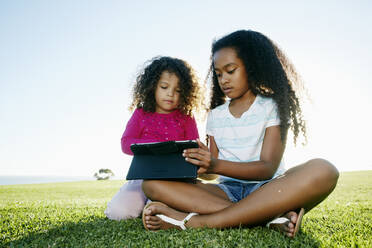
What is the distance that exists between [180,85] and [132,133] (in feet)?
3.14

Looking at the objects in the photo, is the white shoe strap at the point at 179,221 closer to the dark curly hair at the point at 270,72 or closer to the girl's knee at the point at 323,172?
the girl's knee at the point at 323,172

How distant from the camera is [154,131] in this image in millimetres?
3791

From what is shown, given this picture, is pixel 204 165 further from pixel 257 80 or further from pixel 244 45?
pixel 244 45

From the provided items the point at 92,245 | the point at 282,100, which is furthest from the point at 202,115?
the point at 92,245

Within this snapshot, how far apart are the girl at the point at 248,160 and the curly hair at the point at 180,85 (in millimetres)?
396

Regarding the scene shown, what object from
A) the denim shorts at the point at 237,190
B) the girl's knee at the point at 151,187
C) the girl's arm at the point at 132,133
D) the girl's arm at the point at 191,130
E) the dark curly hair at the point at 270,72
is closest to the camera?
the girl's knee at the point at 151,187

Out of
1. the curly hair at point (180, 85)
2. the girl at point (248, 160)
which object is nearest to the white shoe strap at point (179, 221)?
the girl at point (248, 160)

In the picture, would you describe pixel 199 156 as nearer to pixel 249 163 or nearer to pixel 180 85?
pixel 249 163

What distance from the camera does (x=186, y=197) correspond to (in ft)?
8.45

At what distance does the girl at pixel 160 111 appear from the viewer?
3.60 metres

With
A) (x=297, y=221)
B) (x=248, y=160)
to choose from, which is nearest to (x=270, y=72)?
(x=248, y=160)

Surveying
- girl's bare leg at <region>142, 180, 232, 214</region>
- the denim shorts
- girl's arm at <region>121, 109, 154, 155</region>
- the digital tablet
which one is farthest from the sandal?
girl's arm at <region>121, 109, 154, 155</region>

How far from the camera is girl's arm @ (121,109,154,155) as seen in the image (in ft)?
11.8

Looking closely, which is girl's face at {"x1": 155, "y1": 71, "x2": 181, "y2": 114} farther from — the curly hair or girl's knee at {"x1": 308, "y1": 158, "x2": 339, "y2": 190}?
girl's knee at {"x1": 308, "y1": 158, "x2": 339, "y2": 190}
